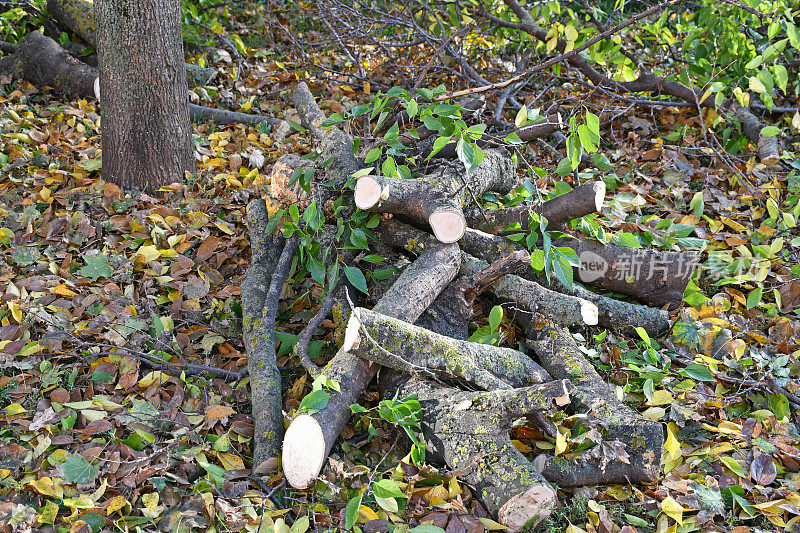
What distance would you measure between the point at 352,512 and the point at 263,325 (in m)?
1.06

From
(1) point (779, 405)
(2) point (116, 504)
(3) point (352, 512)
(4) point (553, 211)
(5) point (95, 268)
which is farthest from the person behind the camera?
(5) point (95, 268)

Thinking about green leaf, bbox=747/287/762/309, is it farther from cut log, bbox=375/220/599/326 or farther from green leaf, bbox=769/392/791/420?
cut log, bbox=375/220/599/326

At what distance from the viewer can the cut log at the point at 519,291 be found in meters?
2.75

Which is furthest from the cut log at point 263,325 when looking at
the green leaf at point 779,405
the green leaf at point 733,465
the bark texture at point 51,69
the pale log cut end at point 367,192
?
the bark texture at point 51,69

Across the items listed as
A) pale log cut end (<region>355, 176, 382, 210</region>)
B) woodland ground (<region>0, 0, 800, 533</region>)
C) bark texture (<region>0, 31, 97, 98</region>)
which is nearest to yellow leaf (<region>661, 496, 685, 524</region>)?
woodland ground (<region>0, 0, 800, 533</region>)

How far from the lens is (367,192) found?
2.82 meters

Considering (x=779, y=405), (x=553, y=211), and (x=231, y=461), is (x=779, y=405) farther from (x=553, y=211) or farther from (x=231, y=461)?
(x=231, y=461)

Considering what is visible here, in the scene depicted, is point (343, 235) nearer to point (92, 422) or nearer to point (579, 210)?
point (579, 210)

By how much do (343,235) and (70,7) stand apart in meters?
3.94

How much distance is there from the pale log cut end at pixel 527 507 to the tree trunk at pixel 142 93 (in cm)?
299

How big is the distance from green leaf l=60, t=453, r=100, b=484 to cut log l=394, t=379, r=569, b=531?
123cm

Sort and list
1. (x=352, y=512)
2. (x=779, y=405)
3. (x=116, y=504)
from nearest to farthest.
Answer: (x=352, y=512) → (x=116, y=504) → (x=779, y=405)

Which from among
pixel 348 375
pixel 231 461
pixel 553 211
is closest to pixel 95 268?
pixel 231 461

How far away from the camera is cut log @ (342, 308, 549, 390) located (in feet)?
7.48
